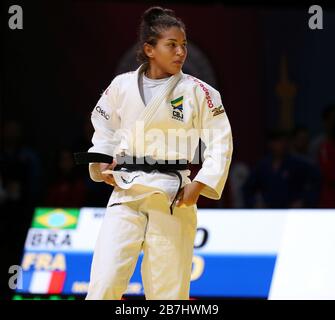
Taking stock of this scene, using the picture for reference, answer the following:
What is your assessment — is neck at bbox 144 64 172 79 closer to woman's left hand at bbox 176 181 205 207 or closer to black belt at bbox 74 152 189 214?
black belt at bbox 74 152 189 214

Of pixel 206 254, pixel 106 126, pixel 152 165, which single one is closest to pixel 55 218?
pixel 206 254

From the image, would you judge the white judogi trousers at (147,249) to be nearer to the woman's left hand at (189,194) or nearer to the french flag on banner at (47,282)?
the woman's left hand at (189,194)

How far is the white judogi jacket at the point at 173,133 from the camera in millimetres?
4320

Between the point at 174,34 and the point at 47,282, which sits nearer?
the point at 174,34

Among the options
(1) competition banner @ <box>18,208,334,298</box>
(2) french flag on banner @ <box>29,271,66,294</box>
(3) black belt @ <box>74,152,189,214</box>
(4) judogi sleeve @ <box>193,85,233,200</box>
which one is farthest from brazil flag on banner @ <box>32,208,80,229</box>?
(4) judogi sleeve @ <box>193,85,233,200</box>

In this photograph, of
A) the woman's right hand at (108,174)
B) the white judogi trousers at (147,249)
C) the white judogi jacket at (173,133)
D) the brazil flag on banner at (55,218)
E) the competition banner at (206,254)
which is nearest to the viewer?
the white judogi trousers at (147,249)

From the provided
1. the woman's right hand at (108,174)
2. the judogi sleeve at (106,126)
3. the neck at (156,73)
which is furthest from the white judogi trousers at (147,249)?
the neck at (156,73)

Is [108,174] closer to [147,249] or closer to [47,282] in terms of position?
[147,249]

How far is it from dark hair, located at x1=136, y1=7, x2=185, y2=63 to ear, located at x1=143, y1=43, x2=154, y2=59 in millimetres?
17

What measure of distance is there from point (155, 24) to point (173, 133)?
1.84 ft

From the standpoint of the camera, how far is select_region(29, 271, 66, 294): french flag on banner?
645 cm

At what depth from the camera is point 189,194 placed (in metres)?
4.28

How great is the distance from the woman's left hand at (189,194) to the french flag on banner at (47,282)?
8.00ft
